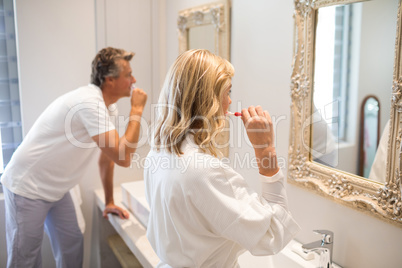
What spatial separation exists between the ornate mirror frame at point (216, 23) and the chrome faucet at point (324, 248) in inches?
27.6

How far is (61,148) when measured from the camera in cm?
167

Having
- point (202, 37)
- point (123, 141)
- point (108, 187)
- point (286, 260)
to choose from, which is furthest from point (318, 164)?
point (108, 187)

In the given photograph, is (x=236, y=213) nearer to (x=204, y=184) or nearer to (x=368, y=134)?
(x=204, y=184)

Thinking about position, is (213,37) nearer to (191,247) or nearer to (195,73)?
(195,73)

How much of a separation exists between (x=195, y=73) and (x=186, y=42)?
3.64 feet

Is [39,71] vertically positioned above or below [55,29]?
below

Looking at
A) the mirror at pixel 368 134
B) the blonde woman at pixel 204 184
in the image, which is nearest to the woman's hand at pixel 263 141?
the blonde woman at pixel 204 184

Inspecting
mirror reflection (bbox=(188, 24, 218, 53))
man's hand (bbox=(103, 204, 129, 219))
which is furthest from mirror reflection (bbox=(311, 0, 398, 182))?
man's hand (bbox=(103, 204, 129, 219))

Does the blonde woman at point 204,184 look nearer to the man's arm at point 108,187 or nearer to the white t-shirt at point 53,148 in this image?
the white t-shirt at point 53,148

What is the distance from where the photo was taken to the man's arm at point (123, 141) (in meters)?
1.58

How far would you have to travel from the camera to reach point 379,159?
1064 mm

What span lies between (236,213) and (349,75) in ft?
1.90

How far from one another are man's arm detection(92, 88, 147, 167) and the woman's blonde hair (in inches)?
25.7

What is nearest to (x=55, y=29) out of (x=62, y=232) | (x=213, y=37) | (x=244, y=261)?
(x=213, y=37)
